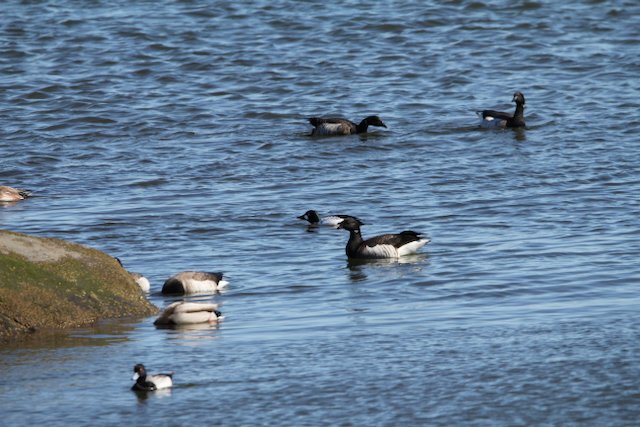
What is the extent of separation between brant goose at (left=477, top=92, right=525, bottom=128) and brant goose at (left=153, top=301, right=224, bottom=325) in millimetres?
14923

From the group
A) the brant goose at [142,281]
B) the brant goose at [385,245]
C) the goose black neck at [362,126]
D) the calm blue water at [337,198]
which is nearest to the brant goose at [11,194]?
the calm blue water at [337,198]

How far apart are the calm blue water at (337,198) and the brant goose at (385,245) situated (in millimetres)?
211

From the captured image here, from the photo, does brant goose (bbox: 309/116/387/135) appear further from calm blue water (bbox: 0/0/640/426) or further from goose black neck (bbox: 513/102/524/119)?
goose black neck (bbox: 513/102/524/119)

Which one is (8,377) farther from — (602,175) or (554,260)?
(602,175)

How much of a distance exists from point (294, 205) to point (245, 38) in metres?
17.0

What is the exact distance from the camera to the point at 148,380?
10.6 meters

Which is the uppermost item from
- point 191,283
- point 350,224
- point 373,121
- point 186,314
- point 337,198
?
point 186,314

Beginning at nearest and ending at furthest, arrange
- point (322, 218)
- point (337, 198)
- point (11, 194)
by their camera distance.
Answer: point (322, 218)
point (11, 194)
point (337, 198)

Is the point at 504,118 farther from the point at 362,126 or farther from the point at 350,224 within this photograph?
the point at 350,224

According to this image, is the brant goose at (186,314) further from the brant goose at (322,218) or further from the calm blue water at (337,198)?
the brant goose at (322,218)

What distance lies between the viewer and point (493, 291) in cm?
1459

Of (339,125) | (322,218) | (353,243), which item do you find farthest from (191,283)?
(339,125)

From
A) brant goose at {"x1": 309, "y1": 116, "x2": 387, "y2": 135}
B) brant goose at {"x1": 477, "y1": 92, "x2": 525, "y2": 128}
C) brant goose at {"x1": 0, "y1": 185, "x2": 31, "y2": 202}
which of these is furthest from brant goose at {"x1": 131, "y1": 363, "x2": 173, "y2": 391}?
brant goose at {"x1": 477, "y1": 92, "x2": 525, "y2": 128}

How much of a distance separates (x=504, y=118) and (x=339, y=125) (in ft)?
11.1
